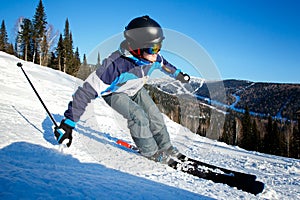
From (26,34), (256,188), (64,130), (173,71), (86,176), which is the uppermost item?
(26,34)

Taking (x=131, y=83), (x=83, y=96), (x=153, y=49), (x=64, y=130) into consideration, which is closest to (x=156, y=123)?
(x=131, y=83)

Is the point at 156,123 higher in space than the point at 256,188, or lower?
higher

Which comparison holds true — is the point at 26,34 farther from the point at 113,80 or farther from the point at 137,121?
the point at 137,121

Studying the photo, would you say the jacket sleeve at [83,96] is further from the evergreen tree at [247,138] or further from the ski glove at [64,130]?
the evergreen tree at [247,138]

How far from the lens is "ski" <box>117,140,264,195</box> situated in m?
2.72

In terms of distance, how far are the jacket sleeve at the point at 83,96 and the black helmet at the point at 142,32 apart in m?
0.67

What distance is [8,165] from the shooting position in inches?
77.0

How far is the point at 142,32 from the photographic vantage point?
10.0 feet

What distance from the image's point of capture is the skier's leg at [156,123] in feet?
12.0

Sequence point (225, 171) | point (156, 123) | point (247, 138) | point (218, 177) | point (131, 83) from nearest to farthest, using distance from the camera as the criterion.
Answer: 1. point (218, 177)
2. point (225, 171)
3. point (131, 83)
4. point (156, 123)
5. point (247, 138)

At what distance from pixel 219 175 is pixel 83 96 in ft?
6.73

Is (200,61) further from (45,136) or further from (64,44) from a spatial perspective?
(64,44)

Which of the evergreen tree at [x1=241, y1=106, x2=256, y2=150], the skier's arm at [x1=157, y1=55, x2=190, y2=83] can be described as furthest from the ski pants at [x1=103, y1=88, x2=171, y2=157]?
the evergreen tree at [x1=241, y1=106, x2=256, y2=150]

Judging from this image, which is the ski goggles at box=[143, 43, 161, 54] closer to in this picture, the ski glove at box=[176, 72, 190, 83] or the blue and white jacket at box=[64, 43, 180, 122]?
the blue and white jacket at box=[64, 43, 180, 122]
